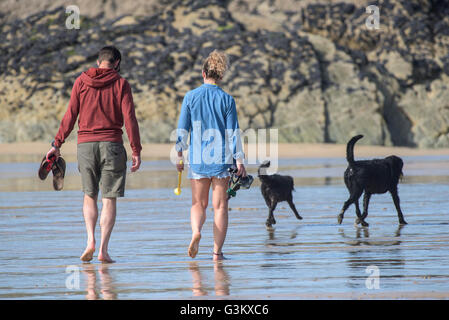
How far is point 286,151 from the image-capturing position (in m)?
33.3

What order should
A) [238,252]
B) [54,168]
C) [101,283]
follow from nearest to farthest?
[101,283] → [54,168] → [238,252]

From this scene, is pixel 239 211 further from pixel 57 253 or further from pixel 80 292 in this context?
pixel 80 292

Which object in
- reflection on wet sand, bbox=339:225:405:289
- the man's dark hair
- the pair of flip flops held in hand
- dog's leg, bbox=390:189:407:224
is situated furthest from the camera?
dog's leg, bbox=390:189:407:224

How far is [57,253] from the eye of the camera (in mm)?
8312

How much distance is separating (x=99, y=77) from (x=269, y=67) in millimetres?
33782

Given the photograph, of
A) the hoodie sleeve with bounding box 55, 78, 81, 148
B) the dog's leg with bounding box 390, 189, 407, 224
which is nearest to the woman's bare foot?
the hoodie sleeve with bounding box 55, 78, 81, 148

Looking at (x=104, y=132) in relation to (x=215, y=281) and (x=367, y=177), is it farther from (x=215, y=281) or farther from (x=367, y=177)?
(x=367, y=177)

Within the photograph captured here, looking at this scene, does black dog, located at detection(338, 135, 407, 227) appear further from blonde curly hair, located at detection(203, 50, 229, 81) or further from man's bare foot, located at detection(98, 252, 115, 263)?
man's bare foot, located at detection(98, 252, 115, 263)

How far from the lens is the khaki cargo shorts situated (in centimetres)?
770

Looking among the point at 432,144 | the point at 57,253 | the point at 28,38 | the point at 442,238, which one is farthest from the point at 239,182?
the point at 28,38

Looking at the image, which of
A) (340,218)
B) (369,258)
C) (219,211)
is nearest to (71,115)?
(219,211)

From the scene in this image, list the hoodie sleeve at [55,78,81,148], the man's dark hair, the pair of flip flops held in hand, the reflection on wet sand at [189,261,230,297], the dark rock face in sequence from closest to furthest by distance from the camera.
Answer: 1. the reflection on wet sand at [189,261,230,297]
2. the hoodie sleeve at [55,78,81,148]
3. the man's dark hair
4. the pair of flip flops held in hand
5. the dark rock face

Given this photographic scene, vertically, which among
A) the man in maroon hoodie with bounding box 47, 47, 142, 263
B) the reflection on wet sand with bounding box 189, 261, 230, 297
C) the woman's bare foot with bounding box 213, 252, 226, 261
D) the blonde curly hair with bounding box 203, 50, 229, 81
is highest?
the blonde curly hair with bounding box 203, 50, 229, 81
